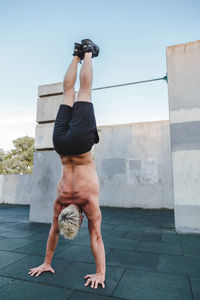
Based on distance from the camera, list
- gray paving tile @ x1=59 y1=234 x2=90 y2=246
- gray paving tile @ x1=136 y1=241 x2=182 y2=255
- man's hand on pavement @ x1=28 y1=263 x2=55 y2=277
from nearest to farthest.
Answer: man's hand on pavement @ x1=28 y1=263 x2=55 y2=277 < gray paving tile @ x1=136 y1=241 x2=182 y2=255 < gray paving tile @ x1=59 y1=234 x2=90 y2=246

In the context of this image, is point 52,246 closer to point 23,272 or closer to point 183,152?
point 23,272

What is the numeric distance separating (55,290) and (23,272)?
56cm

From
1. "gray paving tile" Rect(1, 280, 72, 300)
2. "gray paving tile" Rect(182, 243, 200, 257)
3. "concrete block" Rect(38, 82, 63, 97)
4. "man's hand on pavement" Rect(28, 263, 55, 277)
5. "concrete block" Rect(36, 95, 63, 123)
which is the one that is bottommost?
"gray paving tile" Rect(182, 243, 200, 257)

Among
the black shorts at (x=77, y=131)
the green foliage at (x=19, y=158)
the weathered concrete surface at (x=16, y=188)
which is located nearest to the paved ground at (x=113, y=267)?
the black shorts at (x=77, y=131)

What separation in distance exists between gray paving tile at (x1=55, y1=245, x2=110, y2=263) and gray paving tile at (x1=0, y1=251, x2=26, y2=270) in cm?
50

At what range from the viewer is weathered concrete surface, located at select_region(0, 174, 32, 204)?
9.08m

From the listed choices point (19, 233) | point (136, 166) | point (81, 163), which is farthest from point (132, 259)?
point (136, 166)

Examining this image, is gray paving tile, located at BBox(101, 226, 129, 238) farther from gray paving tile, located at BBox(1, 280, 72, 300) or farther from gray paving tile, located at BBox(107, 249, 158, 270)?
gray paving tile, located at BBox(1, 280, 72, 300)

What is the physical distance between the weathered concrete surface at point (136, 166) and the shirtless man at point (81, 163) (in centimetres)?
635

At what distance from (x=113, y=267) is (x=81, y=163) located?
1.29 meters

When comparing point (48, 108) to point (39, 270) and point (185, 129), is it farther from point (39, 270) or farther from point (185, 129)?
point (39, 270)

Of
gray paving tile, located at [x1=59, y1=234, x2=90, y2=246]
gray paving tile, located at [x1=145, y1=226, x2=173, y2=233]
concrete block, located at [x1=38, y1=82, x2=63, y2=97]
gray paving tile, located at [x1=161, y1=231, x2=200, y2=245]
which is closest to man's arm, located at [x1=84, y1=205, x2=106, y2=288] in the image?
gray paving tile, located at [x1=59, y1=234, x2=90, y2=246]

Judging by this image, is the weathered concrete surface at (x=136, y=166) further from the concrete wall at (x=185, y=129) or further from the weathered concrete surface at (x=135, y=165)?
the concrete wall at (x=185, y=129)

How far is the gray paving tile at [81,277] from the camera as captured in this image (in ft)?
5.88
